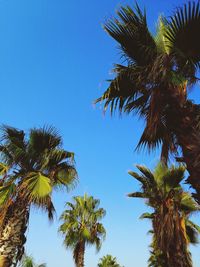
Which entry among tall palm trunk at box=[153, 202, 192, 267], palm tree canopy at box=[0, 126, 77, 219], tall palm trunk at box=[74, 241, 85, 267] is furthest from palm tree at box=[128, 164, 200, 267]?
tall palm trunk at box=[74, 241, 85, 267]

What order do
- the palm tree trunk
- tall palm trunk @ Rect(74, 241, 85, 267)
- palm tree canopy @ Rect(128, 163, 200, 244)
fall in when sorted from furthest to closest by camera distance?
tall palm trunk @ Rect(74, 241, 85, 267), palm tree canopy @ Rect(128, 163, 200, 244), the palm tree trunk

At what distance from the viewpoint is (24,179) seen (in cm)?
946

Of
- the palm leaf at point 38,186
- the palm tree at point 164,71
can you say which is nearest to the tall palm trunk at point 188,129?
the palm tree at point 164,71

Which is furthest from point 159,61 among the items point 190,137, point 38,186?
Result: point 38,186

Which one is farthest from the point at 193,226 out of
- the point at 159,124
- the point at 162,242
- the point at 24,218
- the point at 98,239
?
the point at 159,124

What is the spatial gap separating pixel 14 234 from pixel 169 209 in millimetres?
7137

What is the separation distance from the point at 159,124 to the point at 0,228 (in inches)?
226

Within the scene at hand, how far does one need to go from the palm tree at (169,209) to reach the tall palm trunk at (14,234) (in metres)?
5.94

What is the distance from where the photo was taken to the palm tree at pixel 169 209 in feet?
39.7

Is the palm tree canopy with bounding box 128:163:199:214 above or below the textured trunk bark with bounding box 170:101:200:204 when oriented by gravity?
above

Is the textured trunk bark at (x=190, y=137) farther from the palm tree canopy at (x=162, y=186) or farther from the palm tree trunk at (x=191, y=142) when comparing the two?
the palm tree canopy at (x=162, y=186)

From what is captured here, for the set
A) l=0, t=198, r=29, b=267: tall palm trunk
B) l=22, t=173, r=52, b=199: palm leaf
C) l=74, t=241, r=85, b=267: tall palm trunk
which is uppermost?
l=74, t=241, r=85, b=267: tall palm trunk

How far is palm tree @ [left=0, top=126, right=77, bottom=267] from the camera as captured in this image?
29.0 feet

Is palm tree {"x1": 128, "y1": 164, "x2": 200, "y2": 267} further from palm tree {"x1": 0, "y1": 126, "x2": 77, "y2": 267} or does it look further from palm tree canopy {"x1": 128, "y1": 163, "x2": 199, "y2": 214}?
palm tree {"x1": 0, "y1": 126, "x2": 77, "y2": 267}
